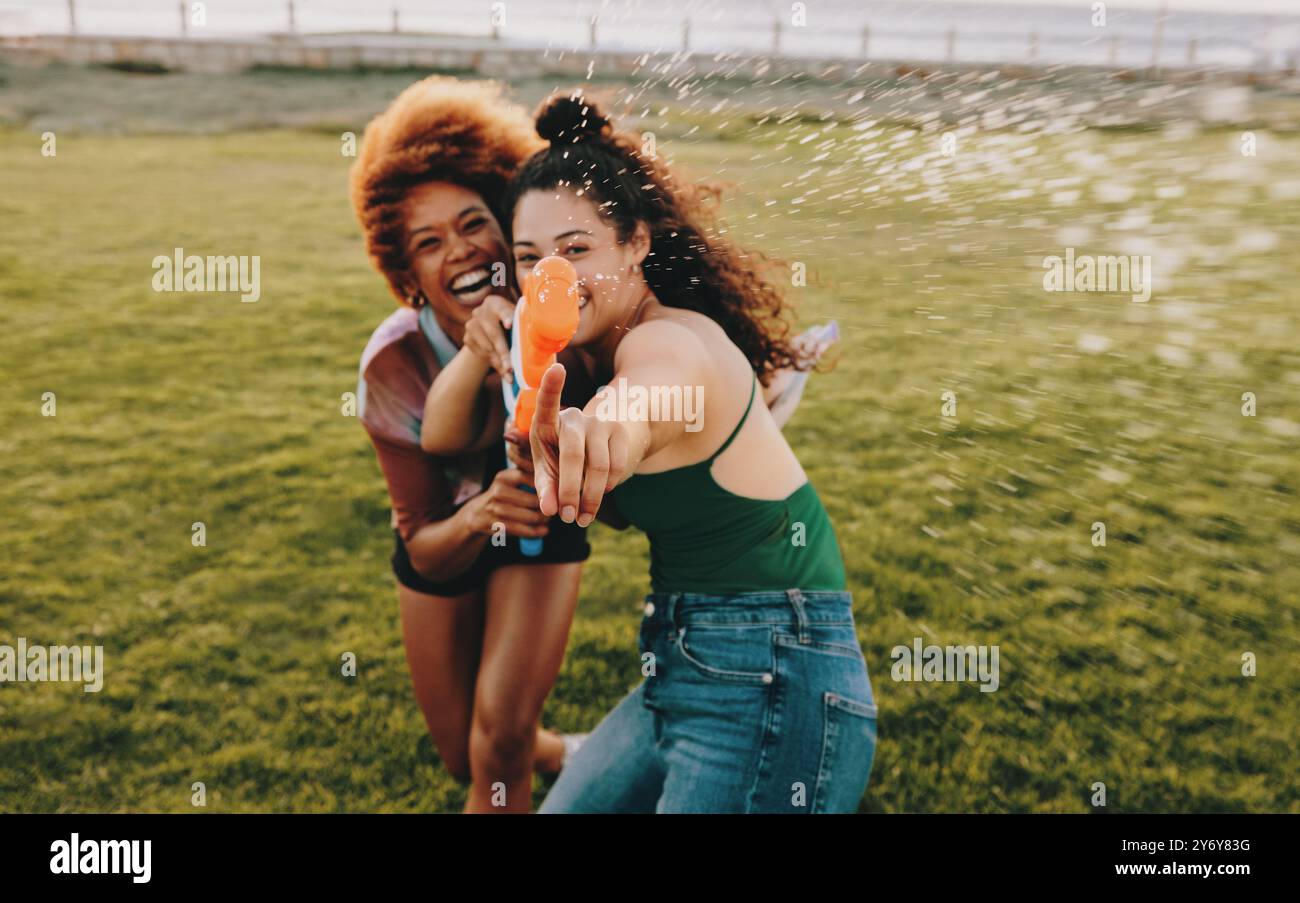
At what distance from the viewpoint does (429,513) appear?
337cm

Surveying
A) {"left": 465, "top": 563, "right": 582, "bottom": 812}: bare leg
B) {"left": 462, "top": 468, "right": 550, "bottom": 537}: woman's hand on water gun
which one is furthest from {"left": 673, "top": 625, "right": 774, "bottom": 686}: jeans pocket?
{"left": 465, "top": 563, "right": 582, "bottom": 812}: bare leg

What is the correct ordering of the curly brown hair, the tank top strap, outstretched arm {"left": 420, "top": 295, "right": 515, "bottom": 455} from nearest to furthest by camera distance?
Answer: the tank top strap
the curly brown hair
outstretched arm {"left": 420, "top": 295, "right": 515, "bottom": 455}

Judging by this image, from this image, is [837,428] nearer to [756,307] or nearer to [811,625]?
[756,307]

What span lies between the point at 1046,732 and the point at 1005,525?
2130mm

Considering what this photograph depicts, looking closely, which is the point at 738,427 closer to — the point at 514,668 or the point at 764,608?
the point at 764,608

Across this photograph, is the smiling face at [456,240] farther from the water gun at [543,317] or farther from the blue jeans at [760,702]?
the blue jeans at [760,702]

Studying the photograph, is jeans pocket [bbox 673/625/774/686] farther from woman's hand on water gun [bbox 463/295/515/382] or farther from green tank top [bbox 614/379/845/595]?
woman's hand on water gun [bbox 463/295/515/382]

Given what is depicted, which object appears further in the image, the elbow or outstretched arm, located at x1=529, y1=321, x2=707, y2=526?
the elbow

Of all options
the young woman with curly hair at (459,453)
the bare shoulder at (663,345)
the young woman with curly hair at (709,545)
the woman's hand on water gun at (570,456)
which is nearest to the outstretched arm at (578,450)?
the woman's hand on water gun at (570,456)

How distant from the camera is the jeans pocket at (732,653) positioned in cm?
239

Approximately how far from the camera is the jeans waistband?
2.42 meters

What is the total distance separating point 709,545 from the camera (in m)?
2.43

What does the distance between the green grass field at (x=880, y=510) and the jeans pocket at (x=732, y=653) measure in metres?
1.25
